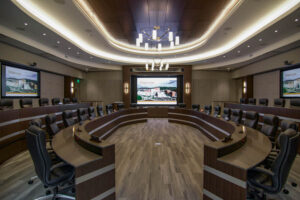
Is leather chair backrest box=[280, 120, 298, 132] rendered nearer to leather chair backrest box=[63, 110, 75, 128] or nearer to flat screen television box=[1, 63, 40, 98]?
leather chair backrest box=[63, 110, 75, 128]

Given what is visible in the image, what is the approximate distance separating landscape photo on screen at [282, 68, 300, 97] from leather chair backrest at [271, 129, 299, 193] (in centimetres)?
621

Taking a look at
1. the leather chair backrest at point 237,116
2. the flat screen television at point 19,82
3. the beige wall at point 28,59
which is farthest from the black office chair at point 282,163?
the flat screen television at point 19,82

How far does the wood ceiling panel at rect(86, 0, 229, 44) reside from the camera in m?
3.73

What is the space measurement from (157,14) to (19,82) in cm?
629

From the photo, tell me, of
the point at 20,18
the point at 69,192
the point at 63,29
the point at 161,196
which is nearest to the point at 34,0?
the point at 20,18

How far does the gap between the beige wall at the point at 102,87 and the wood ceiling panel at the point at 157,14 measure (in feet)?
17.3

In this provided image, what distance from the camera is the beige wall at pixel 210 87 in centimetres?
1042

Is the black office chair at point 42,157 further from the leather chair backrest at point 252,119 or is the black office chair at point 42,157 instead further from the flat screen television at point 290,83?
the flat screen television at point 290,83

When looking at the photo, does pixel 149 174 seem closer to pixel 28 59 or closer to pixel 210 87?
pixel 28 59

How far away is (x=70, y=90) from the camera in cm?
904

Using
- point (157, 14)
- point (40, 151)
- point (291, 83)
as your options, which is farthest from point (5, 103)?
point (291, 83)

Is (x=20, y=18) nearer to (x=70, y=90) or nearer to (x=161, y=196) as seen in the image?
(x=161, y=196)

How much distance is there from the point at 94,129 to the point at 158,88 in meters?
7.50

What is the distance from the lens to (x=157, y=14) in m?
4.34
